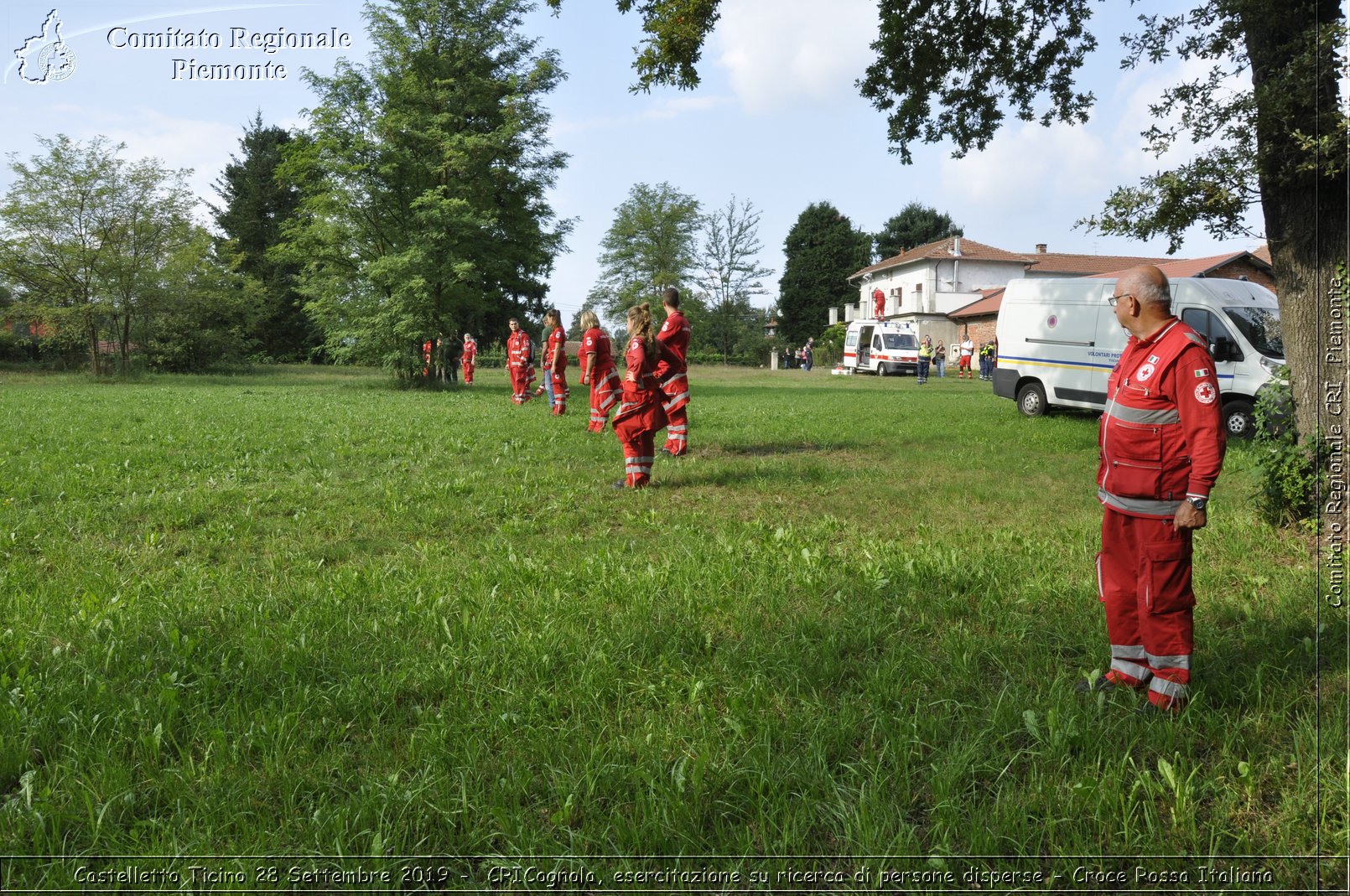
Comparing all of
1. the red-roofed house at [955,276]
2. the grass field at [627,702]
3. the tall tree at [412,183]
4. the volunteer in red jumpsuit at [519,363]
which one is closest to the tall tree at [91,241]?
the tall tree at [412,183]

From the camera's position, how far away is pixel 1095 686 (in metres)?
3.77

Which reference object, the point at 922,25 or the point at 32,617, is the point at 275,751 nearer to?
the point at 32,617

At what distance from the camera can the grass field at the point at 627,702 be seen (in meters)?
2.71

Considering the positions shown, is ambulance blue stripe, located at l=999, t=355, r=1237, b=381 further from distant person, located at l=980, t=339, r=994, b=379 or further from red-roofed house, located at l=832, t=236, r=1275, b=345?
red-roofed house, located at l=832, t=236, r=1275, b=345

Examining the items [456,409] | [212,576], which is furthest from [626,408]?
[456,409]

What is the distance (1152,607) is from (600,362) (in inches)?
296

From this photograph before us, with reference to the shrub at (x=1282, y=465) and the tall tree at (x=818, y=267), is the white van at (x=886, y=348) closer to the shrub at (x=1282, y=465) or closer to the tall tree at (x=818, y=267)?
the tall tree at (x=818, y=267)

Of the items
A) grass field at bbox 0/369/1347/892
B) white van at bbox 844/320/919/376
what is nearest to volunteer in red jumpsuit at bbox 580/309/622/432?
grass field at bbox 0/369/1347/892

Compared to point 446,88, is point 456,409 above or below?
below

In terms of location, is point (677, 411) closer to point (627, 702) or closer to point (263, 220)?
point (627, 702)

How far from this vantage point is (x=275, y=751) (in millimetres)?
3209

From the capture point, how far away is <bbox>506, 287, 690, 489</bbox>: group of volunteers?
8.90 meters

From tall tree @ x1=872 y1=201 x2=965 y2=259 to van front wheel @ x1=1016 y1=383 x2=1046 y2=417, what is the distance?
65.2m

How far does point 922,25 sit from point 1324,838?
1191 centimetres
